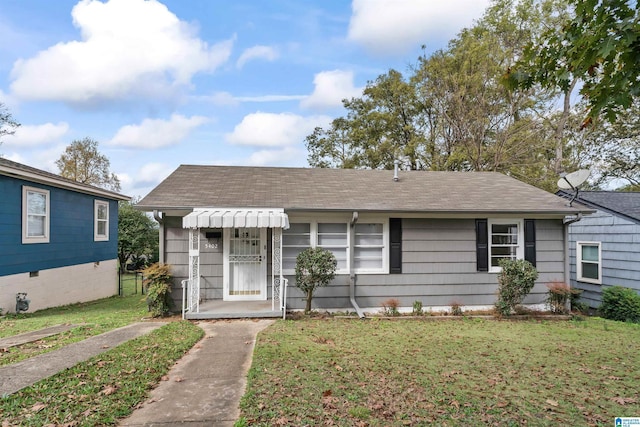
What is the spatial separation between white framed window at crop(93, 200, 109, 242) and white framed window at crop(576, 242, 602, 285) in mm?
16967

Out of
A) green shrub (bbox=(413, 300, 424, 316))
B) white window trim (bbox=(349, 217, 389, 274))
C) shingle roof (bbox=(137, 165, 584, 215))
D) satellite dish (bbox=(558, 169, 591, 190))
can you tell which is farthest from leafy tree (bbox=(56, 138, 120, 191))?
satellite dish (bbox=(558, 169, 591, 190))

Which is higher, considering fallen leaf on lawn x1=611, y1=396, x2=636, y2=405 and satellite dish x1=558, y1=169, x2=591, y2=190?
satellite dish x1=558, y1=169, x2=591, y2=190

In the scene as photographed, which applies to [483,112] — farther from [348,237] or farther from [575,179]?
[348,237]

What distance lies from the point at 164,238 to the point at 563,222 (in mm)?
10433

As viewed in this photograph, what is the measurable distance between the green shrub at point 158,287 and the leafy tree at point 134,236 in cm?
1452

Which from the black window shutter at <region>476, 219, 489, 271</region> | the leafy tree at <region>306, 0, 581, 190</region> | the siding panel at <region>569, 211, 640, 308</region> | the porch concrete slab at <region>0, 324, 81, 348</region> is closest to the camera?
the porch concrete slab at <region>0, 324, 81, 348</region>

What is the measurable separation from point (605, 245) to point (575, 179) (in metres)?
2.96

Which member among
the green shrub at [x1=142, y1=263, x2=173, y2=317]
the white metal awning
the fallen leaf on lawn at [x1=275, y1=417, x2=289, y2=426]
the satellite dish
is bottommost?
the fallen leaf on lawn at [x1=275, y1=417, x2=289, y2=426]

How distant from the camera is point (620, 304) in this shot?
29.6ft

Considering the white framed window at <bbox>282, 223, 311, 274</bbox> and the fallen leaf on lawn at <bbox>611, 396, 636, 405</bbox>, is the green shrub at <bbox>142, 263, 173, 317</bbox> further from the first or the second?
the fallen leaf on lawn at <bbox>611, 396, 636, 405</bbox>

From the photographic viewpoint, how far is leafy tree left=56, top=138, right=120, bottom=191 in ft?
90.8

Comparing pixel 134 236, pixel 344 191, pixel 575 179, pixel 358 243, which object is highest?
pixel 575 179

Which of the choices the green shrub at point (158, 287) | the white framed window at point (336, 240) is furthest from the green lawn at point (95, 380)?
the white framed window at point (336, 240)

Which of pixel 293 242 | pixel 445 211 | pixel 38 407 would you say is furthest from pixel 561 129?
pixel 38 407
